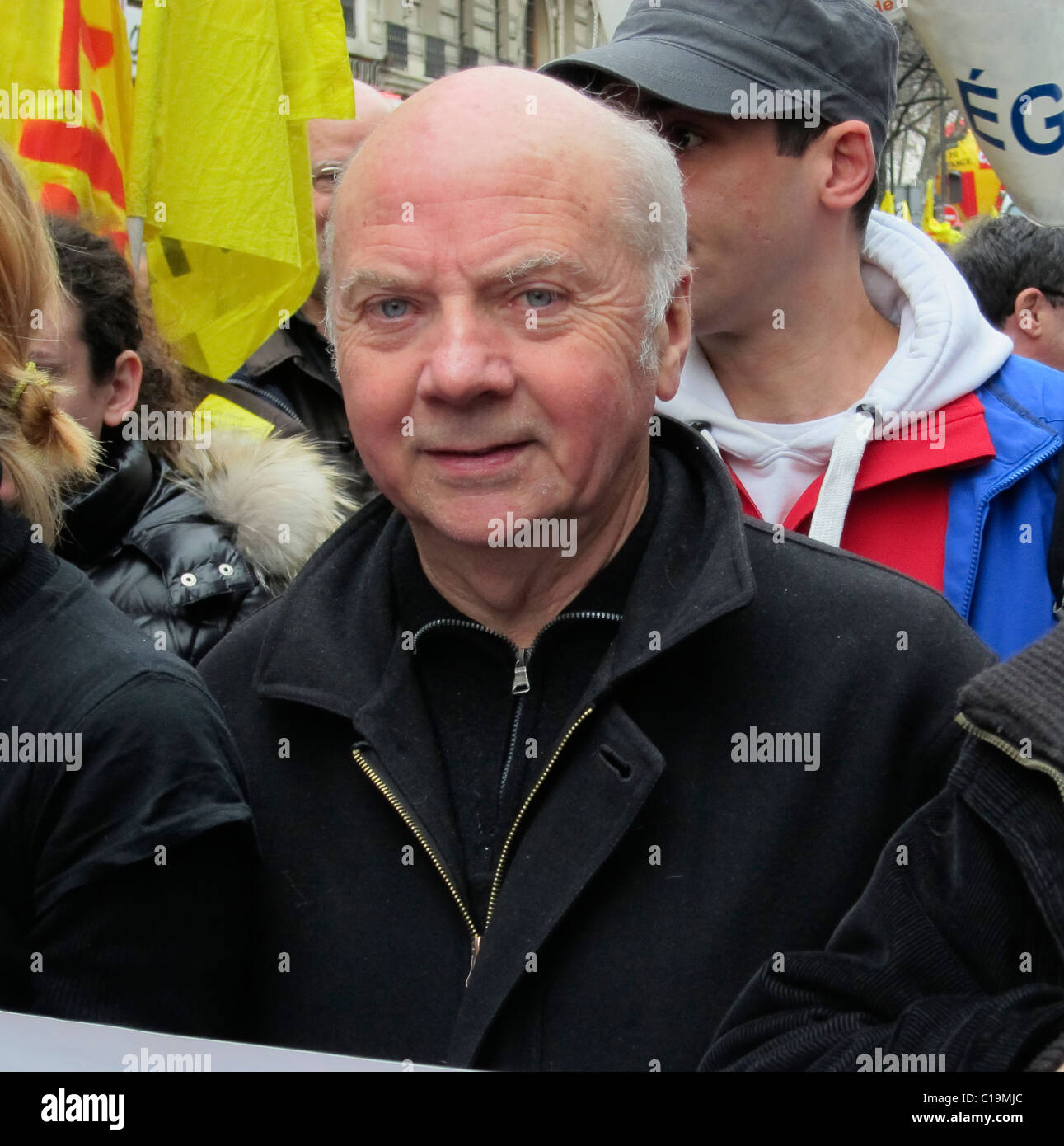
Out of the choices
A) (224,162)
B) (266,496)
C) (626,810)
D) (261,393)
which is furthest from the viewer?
(261,393)

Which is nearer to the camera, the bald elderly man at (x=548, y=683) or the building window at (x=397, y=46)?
the bald elderly man at (x=548, y=683)

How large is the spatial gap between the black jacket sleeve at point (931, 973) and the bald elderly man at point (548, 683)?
0.33 m

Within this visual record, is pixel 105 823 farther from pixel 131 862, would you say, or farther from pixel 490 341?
pixel 490 341

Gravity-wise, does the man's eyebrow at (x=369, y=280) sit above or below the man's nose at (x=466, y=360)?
above

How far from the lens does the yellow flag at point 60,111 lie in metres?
3.30

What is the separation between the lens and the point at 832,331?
2664 millimetres

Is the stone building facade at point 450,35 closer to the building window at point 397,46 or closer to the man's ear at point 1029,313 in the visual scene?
the building window at point 397,46

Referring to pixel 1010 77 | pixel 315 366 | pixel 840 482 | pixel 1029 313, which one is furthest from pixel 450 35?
pixel 840 482

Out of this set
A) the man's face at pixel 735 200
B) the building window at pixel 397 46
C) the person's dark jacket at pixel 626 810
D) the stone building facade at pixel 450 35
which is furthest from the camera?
the building window at pixel 397 46

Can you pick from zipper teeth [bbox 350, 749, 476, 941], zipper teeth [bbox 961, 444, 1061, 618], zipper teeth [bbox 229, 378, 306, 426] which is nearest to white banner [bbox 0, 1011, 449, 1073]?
zipper teeth [bbox 350, 749, 476, 941]

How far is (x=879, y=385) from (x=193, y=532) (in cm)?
131

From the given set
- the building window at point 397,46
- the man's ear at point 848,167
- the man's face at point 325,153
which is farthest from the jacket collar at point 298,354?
the building window at point 397,46

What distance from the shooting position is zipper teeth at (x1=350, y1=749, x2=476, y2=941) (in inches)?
67.7

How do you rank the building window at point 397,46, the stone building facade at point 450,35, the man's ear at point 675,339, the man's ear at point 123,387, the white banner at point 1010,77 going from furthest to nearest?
the building window at point 397,46 → the stone building facade at point 450,35 → the white banner at point 1010,77 → the man's ear at point 123,387 → the man's ear at point 675,339
